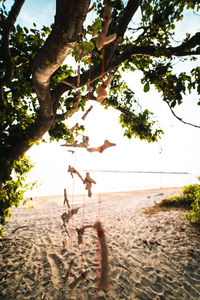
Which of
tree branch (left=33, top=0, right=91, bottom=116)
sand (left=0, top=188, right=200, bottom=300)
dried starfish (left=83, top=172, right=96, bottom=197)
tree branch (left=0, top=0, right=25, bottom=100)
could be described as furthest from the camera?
sand (left=0, top=188, right=200, bottom=300)

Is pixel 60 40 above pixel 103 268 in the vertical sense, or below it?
above

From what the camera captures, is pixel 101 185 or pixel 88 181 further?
pixel 101 185

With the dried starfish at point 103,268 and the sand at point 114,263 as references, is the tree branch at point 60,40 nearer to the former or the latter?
the dried starfish at point 103,268

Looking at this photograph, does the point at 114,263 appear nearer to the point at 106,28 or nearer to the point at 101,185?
the point at 106,28

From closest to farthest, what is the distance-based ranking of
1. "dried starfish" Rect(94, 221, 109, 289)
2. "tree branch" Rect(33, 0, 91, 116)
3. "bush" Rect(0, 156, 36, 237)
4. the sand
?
"dried starfish" Rect(94, 221, 109, 289), "tree branch" Rect(33, 0, 91, 116), the sand, "bush" Rect(0, 156, 36, 237)

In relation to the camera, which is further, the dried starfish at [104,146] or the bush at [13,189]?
the bush at [13,189]

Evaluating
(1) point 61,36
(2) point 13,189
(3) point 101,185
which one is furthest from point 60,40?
(3) point 101,185

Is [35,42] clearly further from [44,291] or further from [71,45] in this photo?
[44,291]

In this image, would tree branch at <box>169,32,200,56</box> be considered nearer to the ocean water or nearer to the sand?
the sand

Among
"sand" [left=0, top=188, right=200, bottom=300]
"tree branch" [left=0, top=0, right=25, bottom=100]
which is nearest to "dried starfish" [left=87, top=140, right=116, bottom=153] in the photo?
"sand" [left=0, top=188, right=200, bottom=300]

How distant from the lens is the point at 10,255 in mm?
4344

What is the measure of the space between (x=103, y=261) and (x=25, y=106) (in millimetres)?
4156

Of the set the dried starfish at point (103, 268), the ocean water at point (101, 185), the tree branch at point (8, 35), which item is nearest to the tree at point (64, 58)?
the tree branch at point (8, 35)

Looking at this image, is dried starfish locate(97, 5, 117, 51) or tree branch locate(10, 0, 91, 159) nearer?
dried starfish locate(97, 5, 117, 51)
